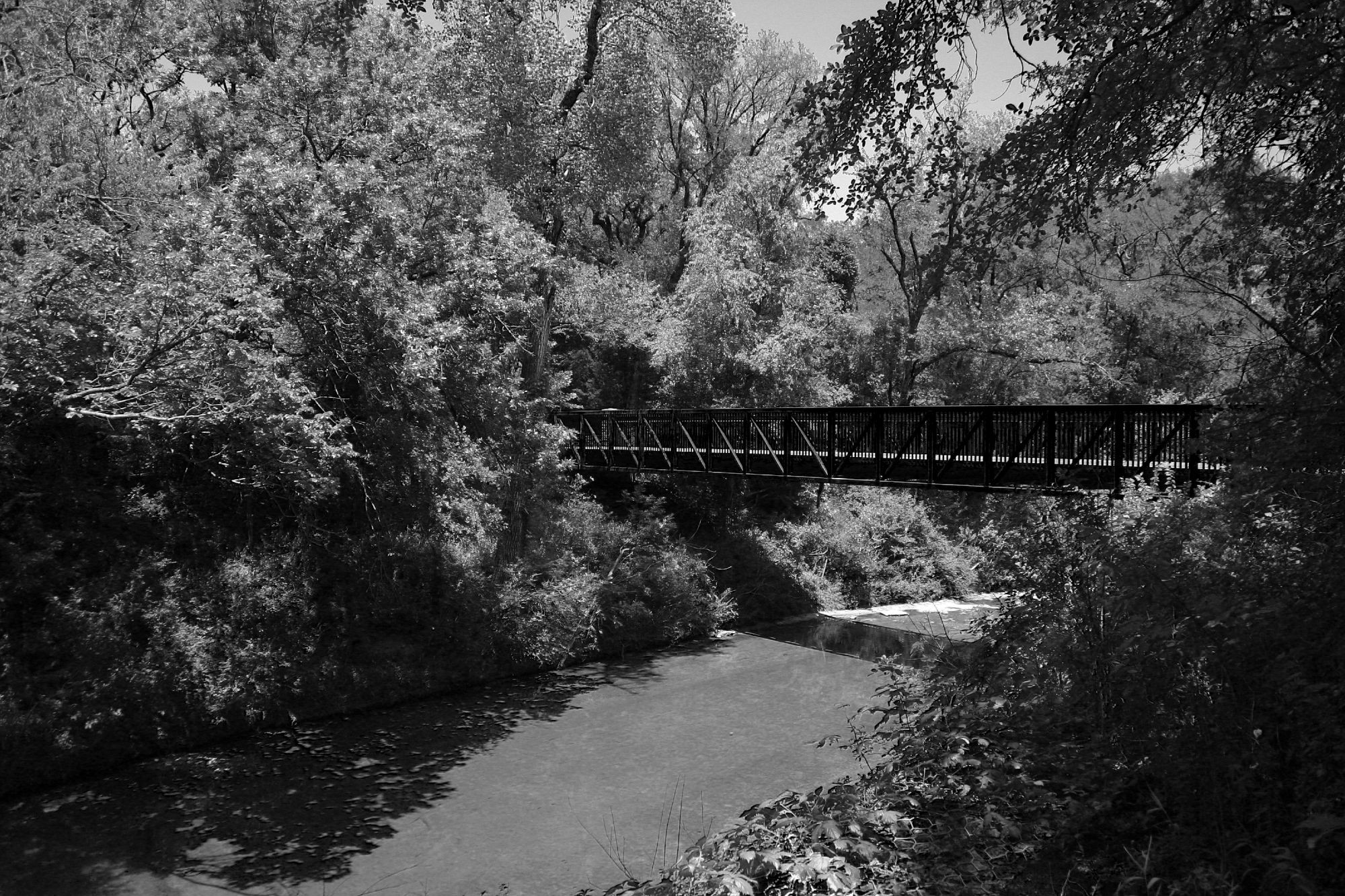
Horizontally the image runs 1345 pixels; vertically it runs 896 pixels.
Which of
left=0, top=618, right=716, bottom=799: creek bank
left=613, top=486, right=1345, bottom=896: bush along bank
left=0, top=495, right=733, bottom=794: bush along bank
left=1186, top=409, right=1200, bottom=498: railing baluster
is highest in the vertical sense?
left=1186, top=409, right=1200, bottom=498: railing baluster

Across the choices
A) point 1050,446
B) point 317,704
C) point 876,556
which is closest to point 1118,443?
point 1050,446

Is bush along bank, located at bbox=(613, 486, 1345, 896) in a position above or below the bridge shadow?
above

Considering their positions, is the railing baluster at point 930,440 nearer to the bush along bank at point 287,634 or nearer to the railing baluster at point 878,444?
the railing baluster at point 878,444

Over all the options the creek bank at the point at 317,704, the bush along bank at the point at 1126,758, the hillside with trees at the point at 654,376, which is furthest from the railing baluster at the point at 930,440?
the bush along bank at the point at 1126,758

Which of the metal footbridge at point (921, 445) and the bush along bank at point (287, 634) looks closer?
the bush along bank at point (287, 634)

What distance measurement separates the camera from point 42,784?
413 inches

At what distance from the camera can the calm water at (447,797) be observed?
8477 millimetres

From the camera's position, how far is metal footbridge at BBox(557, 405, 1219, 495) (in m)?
12.0

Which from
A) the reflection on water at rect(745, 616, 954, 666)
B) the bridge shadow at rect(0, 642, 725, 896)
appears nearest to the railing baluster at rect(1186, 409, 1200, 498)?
the reflection on water at rect(745, 616, 954, 666)

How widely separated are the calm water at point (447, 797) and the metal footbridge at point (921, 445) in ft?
13.1

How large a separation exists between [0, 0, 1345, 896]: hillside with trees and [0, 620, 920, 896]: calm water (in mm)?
1271

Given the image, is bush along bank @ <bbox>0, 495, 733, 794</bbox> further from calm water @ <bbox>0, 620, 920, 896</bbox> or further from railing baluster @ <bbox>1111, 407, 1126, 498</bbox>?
railing baluster @ <bbox>1111, 407, 1126, 498</bbox>

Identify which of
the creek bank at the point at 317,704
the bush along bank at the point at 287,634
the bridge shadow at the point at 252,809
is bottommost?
the bridge shadow at the point at 252,809

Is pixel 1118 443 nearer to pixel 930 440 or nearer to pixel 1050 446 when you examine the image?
pixel 1050 446
